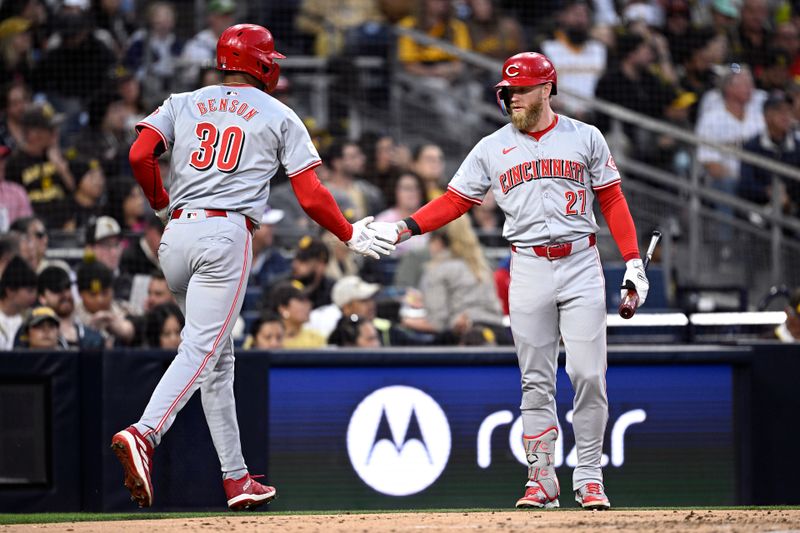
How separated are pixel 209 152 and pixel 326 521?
1.59m

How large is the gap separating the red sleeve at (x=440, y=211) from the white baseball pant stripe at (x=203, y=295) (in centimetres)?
84

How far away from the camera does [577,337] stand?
5.51 meters

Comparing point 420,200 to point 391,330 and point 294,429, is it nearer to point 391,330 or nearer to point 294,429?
point 391,330

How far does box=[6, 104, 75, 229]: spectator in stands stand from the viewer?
921 centimetres

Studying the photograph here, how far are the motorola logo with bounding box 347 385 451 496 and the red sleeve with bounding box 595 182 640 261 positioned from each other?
1.69 meters

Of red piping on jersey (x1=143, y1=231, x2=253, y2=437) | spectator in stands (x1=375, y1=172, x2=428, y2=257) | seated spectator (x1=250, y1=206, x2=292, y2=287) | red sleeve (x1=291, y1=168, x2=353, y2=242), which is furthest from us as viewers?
spectator in stands (x1=375, y1=172, x2=428, y2=257)

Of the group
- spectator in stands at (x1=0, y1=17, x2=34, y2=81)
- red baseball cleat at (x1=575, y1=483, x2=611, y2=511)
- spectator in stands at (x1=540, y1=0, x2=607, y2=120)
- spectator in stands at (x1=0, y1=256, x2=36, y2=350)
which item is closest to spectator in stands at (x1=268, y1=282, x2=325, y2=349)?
spectator in stands at (x1=0, y1=256, x2=36, y2=350)

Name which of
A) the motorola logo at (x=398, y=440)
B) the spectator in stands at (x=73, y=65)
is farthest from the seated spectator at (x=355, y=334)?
the spectator in stands at (x=73, y=65)

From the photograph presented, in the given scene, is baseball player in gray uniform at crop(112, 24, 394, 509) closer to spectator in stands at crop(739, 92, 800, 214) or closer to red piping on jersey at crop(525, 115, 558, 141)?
red piping on jersey at crop(525, 115, 558, 141)

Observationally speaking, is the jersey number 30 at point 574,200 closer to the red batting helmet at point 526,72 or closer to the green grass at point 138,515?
the red batting helmet at point 526,72

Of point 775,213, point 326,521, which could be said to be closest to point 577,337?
point 326,521

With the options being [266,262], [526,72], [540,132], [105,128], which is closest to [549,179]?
[540,132]

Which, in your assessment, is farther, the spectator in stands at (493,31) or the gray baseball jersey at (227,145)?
the spectator in stands at (493,31)

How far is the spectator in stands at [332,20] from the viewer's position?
37.5 ft
